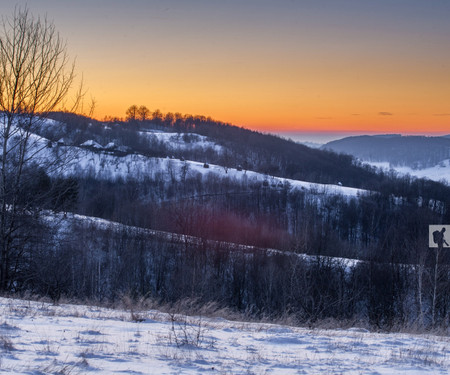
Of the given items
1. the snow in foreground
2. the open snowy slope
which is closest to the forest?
the open snowy slope

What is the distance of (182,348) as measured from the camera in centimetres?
514

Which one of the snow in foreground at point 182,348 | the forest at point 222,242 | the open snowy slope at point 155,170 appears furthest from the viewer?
the open snowy slope at point 155,170

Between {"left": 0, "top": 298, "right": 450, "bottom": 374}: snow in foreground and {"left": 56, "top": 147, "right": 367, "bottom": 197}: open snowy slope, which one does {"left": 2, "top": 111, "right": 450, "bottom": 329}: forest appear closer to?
{"left": 56, "top": 147, "right": 367, "bottom": 197}: open snowy slope

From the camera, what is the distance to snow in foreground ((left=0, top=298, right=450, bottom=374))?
424 centimetres

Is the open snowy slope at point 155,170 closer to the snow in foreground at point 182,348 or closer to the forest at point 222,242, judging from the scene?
the forest at point 222,242

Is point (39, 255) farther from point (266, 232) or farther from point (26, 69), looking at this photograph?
point (266, 232)

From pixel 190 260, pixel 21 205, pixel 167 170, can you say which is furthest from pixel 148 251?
pixel 167 170

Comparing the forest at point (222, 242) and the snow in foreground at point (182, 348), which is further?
the forest at point (222, 242)

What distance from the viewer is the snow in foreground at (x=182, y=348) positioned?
13.9ft

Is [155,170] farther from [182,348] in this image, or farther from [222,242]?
[182,348]

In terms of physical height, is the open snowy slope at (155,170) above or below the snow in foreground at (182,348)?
above

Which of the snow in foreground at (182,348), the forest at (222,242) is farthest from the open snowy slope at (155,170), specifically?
the snow in foreground at (182,348)

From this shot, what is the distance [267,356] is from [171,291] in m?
32.3

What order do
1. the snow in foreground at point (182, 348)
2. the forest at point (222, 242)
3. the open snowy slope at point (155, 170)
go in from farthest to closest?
the open snowy slope at point (155, 170) → the forest at point (222, 242) → the snow in foreground at point (182, 348)
